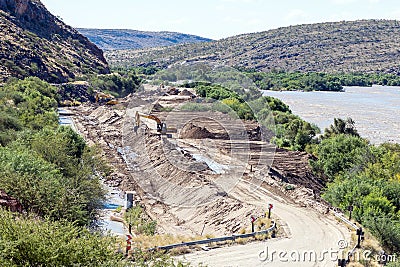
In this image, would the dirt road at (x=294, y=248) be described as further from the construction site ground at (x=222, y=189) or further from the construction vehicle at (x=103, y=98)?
the construction vehicle at (x=103, y=98)

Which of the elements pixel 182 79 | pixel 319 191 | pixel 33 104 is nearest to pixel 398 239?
pixel 182 79

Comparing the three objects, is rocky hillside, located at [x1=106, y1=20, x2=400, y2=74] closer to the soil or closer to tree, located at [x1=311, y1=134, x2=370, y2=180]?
tree, located at [x1=311, y1=134, x2=370, y2=180]

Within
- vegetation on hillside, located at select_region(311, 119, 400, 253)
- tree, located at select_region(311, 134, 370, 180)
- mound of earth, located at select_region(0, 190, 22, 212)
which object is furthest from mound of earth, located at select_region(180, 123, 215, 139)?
mound of earth, located at select_region(0, 190, 22, 212)

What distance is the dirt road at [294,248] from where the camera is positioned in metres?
15.5

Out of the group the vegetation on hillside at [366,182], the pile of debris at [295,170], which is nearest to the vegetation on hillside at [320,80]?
the pile of debris at [295,170]

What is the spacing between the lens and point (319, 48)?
142 meters

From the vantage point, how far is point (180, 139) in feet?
127

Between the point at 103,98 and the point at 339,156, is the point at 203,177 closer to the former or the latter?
the point at 339,156

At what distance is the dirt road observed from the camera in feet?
51.0

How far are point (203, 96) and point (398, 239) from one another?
1169 cm

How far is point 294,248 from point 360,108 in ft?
205

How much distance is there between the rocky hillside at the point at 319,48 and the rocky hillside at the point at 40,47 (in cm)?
2453

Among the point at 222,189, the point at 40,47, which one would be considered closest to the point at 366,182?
the point at 222,189

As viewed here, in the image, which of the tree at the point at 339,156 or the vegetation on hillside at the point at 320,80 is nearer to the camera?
the tree at the point at 339,156
